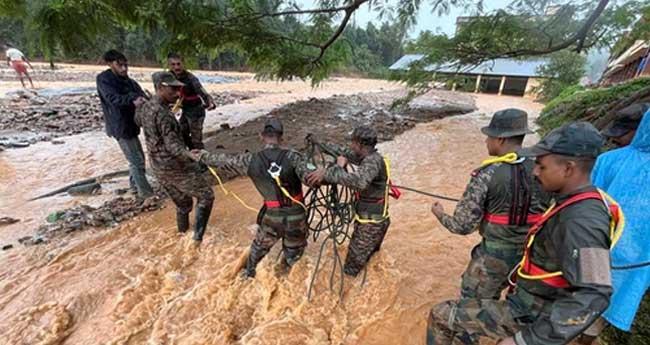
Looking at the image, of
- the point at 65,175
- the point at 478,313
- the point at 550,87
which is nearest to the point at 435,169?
Result: the point at 478,313

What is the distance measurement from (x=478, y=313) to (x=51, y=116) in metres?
12.6

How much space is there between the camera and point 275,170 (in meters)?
2.47

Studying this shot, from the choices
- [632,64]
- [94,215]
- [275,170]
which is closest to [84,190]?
[94,215]

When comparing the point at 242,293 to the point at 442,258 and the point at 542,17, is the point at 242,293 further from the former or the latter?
the point at 542,17

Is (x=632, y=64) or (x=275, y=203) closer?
(x=275, y=203)

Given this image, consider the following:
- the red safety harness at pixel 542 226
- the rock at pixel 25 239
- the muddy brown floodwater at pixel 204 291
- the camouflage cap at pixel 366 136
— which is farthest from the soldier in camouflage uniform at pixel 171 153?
the red safety harness at pixel 542 226

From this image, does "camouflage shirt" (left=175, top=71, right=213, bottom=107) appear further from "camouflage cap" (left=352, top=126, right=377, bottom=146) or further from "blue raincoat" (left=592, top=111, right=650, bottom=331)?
"blue raincoat" (left=592, top=111, right=650, bottom=331)

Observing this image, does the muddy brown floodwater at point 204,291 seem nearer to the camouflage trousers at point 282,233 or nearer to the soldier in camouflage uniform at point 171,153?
the camouflage trousers at point 282,233

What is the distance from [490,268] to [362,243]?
1.06 m

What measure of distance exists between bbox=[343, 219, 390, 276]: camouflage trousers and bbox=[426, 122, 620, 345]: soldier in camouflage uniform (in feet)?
3.74

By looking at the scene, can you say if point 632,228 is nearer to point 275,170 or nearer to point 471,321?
point 471,321

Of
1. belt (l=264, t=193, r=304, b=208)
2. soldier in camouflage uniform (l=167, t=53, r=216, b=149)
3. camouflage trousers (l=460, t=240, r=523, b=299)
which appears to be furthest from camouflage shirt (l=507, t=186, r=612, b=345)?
soldier in camouflage uniform (l=167, t=53, r=216, b=149)

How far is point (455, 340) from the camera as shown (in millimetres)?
1921

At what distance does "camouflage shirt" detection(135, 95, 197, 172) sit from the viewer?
3.01 meters
